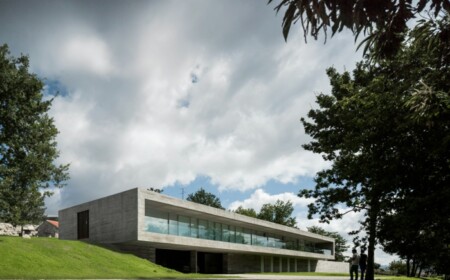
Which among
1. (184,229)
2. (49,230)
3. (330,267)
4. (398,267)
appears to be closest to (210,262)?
(184,229)

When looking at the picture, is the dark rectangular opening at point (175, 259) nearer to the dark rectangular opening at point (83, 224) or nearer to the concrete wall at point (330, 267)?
the dark rectangular opening at point (83, 224)

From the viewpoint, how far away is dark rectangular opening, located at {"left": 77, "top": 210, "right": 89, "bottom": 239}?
34.6 m

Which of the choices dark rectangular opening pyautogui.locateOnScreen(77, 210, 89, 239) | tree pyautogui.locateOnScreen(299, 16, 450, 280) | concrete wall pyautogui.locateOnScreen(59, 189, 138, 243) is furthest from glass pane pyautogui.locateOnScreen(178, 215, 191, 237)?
tree pyautogui.locateOnScreen(299, 16, 450, 280)

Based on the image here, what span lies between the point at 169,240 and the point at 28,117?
1284 cm

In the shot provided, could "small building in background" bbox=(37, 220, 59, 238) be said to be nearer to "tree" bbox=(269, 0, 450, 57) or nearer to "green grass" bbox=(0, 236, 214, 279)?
"green grass" bbox=(0, 236, 214, 279)

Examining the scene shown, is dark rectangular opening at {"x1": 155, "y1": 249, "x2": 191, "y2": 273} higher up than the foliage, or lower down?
higher up

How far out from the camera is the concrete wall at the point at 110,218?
95.0 ft

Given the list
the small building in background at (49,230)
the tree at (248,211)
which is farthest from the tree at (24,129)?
the tree at (248,211)

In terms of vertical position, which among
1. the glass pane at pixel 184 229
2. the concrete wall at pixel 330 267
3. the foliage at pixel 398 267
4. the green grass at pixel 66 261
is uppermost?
the glass pane at pixel 184 229

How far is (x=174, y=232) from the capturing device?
30734 millimetres

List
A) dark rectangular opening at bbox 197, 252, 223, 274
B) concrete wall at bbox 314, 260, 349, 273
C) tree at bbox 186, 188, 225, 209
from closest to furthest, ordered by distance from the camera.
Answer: dark rectangular opening at bbox 197, 252, 223, 274 < concrete wall at bbox 314, 260, 349, 273 < tree at bbox 186, 188, 225, 209

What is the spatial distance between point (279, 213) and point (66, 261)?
6564cm

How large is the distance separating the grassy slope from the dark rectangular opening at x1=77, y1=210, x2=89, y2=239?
7.82 metres

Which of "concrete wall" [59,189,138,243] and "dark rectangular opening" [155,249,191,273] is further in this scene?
"dark rectangular opening" [155,249,191,273]
